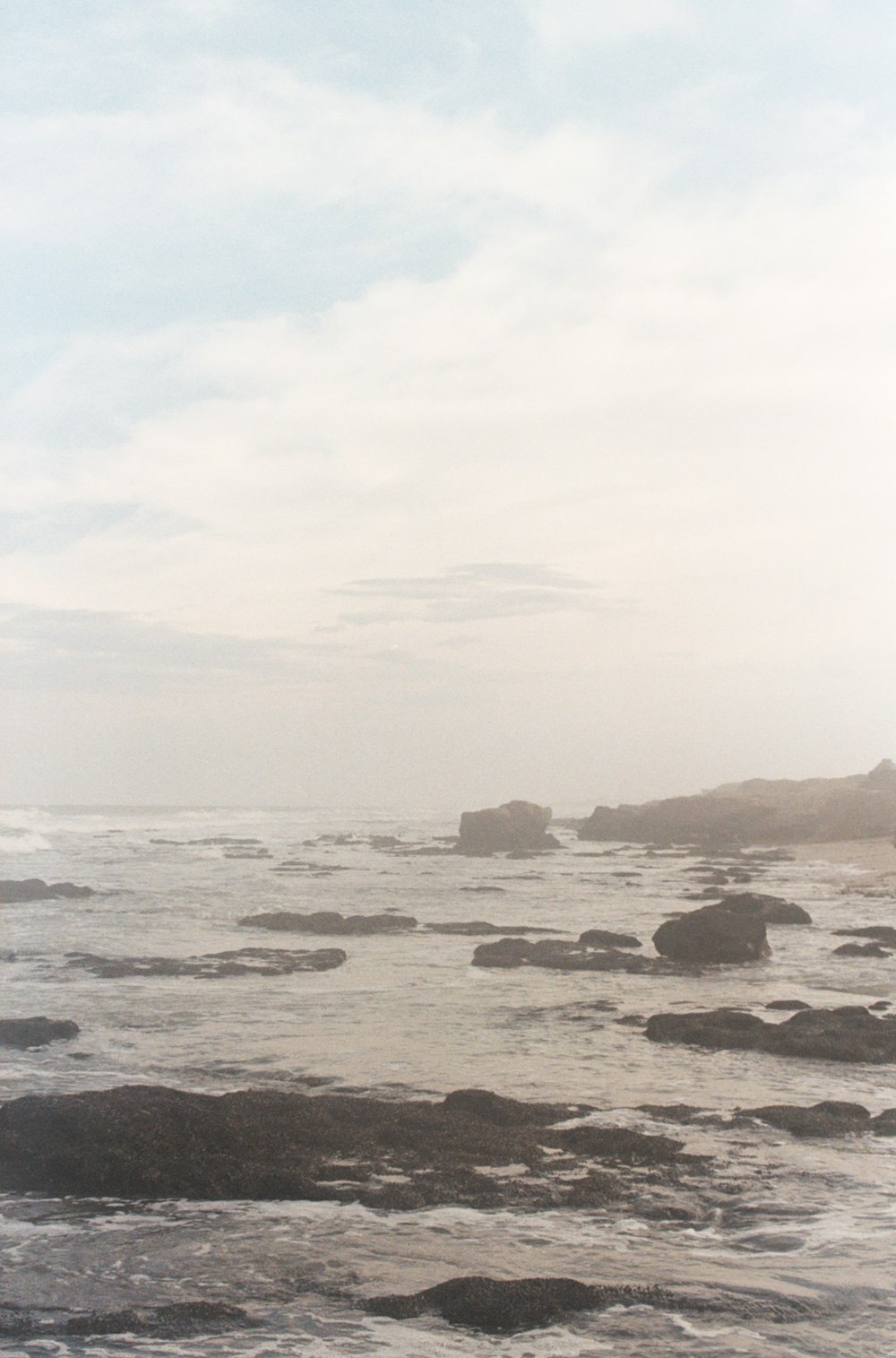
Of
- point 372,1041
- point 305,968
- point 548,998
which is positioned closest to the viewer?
point 372,1041

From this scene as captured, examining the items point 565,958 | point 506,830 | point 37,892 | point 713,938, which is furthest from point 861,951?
point 506,830

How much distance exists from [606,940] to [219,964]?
8581mm

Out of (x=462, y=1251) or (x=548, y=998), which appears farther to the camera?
(x=548, y=998)

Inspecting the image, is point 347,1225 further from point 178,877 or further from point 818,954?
point 178,877

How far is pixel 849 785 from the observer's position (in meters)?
77.9

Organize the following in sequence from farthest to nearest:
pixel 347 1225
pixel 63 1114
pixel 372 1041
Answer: pixel 372 1041 → pixel 63 1114 → pixel 347 1225

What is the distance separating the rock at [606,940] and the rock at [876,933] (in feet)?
16.8

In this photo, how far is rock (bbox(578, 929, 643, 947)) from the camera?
85.9 ft

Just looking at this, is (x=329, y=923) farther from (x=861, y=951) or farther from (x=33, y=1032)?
(x=33, y=1032)

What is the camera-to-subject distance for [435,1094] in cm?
1274

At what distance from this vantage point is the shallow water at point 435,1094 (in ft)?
23.5

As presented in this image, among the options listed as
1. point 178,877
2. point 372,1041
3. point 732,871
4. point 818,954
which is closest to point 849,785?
point 732,871

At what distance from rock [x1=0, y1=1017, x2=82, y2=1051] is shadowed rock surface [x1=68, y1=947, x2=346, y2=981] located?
5.65 metres

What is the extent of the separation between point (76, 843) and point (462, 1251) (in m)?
73.1
